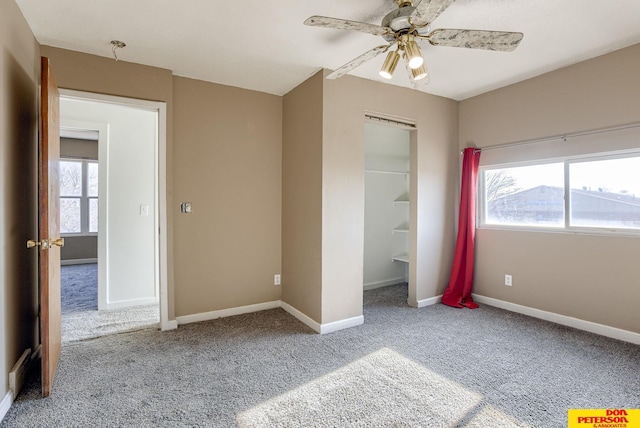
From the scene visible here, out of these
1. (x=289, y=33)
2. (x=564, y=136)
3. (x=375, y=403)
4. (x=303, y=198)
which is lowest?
(x=375, y=403)

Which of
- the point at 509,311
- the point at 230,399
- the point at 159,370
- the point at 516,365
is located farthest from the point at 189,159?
the point at 509,311

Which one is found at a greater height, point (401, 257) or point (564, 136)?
point (564, 136)

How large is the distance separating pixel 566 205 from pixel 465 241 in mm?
1044

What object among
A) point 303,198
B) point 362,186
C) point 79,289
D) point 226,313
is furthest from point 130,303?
point 362,186

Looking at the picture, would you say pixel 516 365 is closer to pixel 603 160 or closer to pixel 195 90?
pixel 603 160

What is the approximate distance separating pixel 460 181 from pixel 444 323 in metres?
1.76

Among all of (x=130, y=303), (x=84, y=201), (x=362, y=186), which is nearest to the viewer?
(x=362, y=186)

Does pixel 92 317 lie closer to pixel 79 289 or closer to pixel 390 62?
pixel 79 289

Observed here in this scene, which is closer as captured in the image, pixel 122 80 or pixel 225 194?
pixel 122 80

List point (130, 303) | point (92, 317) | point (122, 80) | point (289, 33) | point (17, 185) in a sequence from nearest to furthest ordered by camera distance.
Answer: point (17, 185)
point (289, 33)
point (122, 80)
point (92, 317)
point (130, 303)

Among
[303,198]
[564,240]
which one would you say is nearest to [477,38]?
[303,198]

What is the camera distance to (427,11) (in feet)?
5.56

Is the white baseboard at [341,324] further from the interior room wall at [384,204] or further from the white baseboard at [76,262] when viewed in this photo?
the white baseboard at [76,262]

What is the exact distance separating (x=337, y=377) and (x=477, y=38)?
7.50 feet
